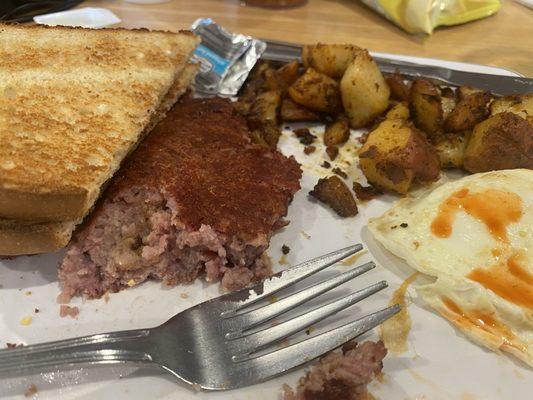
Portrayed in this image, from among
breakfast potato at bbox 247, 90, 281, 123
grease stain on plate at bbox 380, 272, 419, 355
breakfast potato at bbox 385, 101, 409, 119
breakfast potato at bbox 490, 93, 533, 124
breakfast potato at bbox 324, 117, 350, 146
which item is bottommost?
grease stain on plate at bbox 380, 272, 419, 355

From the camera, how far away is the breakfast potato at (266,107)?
8.48 feet

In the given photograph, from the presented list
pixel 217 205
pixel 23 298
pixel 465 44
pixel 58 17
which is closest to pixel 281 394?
pixel 217 205

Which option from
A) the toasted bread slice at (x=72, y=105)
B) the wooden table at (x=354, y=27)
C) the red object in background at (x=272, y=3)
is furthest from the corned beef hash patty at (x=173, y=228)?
the red object in background at (x=272, y=3)

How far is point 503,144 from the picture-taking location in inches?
86.7

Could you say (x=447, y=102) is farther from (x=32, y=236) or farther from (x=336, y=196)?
(x=32, y=236)

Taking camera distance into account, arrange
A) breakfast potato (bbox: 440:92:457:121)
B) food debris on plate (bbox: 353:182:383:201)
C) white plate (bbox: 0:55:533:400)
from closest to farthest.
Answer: white plate (bbox: 0:55:533:400) → food debris on plate (bbox: 353:182:383:201) → breakfast potato (bbox: 440:92:457:121)

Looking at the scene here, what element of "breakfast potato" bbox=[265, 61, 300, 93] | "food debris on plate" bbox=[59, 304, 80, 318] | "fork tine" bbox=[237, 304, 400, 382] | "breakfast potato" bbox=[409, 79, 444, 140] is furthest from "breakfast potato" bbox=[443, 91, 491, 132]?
"food debris on plate" bbox=[59, 304, 80, 318]

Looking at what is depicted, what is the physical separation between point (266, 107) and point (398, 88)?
719mm

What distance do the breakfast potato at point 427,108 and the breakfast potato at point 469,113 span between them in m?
0.06

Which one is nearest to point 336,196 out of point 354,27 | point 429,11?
point 429,11

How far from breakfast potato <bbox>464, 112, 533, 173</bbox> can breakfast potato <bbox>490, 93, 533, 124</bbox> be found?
19cm

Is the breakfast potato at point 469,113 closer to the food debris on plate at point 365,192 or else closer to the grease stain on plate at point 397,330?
the food debris on plate at point 365,192

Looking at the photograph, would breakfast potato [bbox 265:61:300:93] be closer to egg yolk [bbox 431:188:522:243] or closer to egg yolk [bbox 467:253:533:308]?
egg yolk [bbox 431:188:522:243]

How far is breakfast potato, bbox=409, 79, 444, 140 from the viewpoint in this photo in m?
2.44
